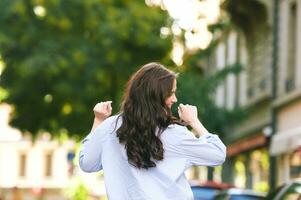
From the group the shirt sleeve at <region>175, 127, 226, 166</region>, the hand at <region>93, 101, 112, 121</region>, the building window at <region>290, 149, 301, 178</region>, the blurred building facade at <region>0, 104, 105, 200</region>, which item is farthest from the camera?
the blurred building facade at <region>0, 104, 105, 200</region>

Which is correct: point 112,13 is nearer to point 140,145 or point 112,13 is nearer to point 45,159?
point 140,145

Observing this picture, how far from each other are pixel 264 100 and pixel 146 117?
2805 centimetres

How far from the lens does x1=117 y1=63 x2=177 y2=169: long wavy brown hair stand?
4973 mm

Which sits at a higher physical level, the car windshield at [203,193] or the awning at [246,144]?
the awning at [246,144]

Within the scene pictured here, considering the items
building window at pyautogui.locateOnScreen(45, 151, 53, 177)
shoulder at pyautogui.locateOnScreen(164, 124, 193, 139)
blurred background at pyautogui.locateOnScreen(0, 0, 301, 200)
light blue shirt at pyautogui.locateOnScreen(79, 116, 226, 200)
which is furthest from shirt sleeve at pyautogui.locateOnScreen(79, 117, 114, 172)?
building window at pyautogui.locateOnScreen(45, 151, 53, 177)

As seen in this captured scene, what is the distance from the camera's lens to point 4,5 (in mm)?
27578

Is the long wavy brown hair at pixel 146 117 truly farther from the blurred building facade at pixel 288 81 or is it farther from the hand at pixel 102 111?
the blurred building facade at pixel 288 81

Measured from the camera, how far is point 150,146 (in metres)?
4.97

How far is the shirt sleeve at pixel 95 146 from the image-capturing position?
5.15 meters

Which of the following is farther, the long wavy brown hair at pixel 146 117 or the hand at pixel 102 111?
the hand at pixel 102 111

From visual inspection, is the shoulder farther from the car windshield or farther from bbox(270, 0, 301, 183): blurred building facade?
bbox(270, 0, 301, 183): blurred building facade

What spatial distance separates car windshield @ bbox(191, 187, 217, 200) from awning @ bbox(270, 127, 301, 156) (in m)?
6.76

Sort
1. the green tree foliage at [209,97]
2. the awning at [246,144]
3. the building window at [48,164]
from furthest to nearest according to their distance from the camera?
the building window at [48,164] < the awning at [246,144] < the green tree foliage at [209,97]

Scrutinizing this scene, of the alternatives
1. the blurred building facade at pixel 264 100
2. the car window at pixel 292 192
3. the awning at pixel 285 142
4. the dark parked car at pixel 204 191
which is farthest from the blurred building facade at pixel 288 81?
the car window at pixel 292 192
